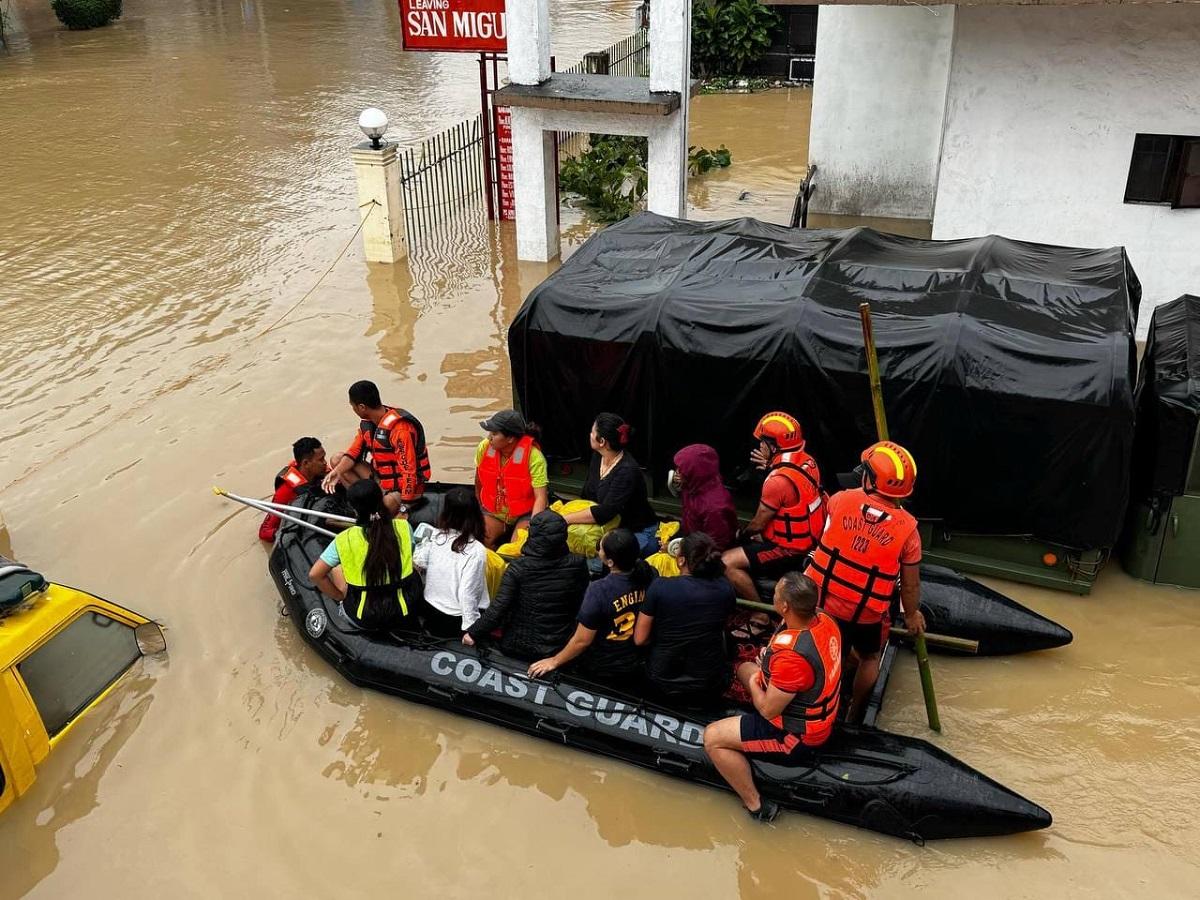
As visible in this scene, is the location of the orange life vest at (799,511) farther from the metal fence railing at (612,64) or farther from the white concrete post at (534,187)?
the metal fence railing at (612,64)

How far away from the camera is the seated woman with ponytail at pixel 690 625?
5801 mm

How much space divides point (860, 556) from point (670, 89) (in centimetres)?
870

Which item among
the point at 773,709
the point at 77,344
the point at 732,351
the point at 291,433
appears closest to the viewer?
the point at 773,709

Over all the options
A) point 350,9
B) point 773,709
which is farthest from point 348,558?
point 350,9

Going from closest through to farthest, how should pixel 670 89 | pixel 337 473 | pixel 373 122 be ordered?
pixel 337 473
pixel 670 89
pixel 373 122

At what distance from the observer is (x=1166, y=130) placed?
1063 cm

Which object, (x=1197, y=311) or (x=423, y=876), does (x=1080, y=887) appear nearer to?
(x=423, y=876)

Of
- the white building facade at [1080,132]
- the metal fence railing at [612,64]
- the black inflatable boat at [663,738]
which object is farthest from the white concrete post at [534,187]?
the black inflatable boat at [663,738]

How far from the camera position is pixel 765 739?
5637 mm

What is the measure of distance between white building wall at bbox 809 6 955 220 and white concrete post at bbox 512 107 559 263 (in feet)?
13.6

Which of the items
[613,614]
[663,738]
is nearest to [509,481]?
[613,614]

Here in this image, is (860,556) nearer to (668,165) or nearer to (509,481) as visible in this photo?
(509,481)

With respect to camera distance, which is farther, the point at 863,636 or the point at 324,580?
the point at 324,580

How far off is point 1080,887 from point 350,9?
3817 centimetres
